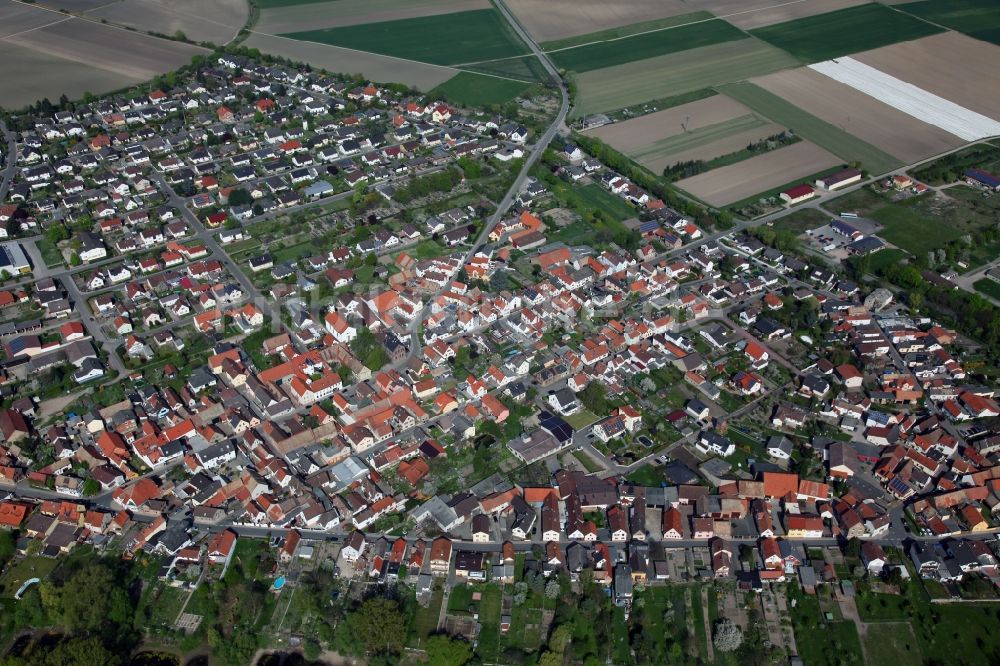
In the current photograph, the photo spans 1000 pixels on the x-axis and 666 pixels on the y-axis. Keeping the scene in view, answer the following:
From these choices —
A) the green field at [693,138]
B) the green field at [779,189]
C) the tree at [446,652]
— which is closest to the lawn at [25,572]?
the tree at [446,652]

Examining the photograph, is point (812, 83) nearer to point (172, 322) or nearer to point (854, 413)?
point (854, 413)

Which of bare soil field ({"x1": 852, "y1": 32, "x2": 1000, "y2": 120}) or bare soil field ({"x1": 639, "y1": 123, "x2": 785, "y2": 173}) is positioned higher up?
bare soil field ({"x1": 852, "y1": 32, "x2": 1000, "y2": 120})

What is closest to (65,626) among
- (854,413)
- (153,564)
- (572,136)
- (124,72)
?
(153,564)

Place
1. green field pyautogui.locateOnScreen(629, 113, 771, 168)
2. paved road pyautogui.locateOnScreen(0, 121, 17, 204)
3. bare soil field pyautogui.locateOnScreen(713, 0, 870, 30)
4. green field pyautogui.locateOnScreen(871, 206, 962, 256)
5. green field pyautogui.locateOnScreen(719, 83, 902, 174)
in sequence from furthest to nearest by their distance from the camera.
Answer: bare soil field pyautogui.locateOnScreen(713, 0, 870, 30) < green field pyautogui.locateOnScreen(629, 113, 771, 168) < green field pyautogui.locateOnScreen(719, 83, 902, 174) < paved road pyautogui.locateOnScreen(0, 121, 17, 204) < green field pyautogui.locateOnScreen(871, 206, 962, 256)

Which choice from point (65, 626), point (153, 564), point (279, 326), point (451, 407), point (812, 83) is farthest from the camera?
point (812, 83)

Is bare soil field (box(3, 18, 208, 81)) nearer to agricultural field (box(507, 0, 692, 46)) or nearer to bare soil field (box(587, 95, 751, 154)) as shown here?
agricultural field (box(507, 0, 692, 46))

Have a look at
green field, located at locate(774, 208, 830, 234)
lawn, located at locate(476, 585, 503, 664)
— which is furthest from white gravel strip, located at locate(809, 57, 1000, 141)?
lawn, located at locate(476, 585, 503, 664)
